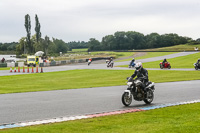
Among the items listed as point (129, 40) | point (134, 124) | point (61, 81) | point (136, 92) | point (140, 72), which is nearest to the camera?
point (134, 124)

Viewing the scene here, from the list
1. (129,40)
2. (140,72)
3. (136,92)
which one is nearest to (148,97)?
(136,92)

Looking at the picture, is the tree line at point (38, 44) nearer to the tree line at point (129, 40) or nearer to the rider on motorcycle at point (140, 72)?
the tree line at point (129, 40)

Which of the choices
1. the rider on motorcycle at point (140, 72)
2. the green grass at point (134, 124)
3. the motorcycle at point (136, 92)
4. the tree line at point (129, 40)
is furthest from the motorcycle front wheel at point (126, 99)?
the tree line at point (129, 40)

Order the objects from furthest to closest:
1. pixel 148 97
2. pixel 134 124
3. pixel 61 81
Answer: pixel 61 81, pixel 148 97, pixel 134 124

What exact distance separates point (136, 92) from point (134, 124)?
396 cm

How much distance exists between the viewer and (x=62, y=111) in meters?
11.0

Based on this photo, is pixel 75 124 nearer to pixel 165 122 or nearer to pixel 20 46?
pixel 165 122

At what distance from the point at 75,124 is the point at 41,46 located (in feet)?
358

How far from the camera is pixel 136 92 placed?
12.5m

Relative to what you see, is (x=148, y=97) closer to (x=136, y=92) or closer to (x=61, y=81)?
(x=136, y=92)

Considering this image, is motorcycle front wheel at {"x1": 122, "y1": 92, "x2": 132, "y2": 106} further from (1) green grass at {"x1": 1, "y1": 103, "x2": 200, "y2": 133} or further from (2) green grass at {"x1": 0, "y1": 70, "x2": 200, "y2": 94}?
(2) green grass at {"x1": 0, "y1": 70, "x2": 200, "y2": 94}

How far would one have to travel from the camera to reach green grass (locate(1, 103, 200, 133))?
7.72m

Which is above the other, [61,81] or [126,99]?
[126,99]

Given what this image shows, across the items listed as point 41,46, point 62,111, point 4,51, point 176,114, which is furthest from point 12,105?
point 4,51
